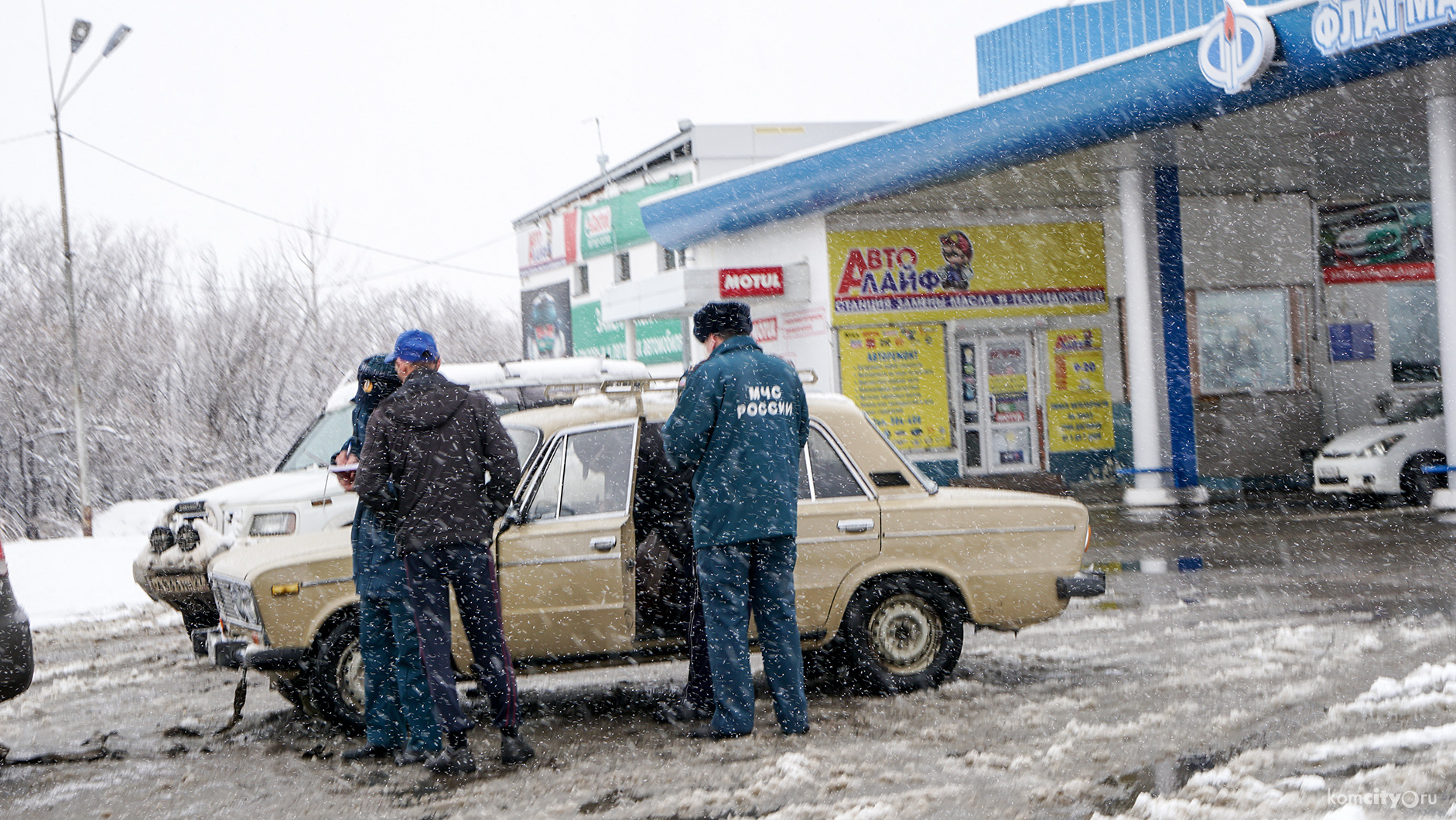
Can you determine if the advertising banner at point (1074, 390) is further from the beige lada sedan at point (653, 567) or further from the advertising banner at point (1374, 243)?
the beige lada sedan at point (653, 567)

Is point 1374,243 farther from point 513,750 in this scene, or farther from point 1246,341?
point 513,750

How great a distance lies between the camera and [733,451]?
19.4ft

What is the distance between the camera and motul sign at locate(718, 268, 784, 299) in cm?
1938

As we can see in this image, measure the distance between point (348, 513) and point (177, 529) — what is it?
113 cm

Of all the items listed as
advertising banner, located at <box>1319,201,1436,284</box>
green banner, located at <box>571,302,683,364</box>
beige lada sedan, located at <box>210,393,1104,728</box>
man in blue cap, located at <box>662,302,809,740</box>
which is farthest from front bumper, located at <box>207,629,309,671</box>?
green banner, located at <box>571,302,683,364</box>

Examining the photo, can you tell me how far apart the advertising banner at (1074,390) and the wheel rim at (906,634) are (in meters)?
13.0

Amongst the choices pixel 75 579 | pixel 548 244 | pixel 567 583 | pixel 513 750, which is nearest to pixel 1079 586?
pixel 567 583

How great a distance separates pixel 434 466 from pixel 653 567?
4.49ft

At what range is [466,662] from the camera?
6.33m

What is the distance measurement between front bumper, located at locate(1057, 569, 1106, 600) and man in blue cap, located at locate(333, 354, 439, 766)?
10.4ft

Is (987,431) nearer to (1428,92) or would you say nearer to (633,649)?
(1428,92)

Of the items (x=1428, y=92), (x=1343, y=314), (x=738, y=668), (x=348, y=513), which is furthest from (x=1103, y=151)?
(x=738, y=668)

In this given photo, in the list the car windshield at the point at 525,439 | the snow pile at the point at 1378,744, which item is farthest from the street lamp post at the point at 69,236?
the snow pile at the point at 1378,744

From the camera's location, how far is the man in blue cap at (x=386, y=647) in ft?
18.7
